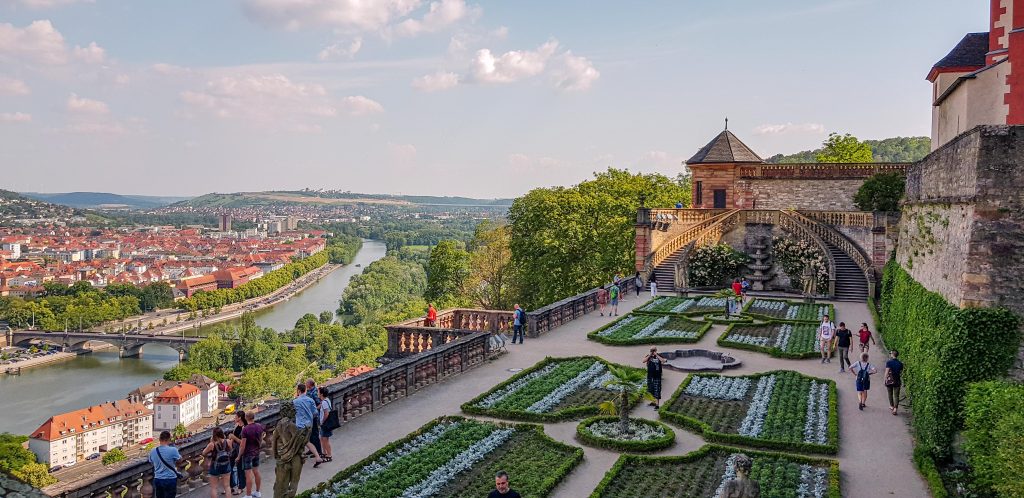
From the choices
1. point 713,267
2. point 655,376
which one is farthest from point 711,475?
point 713,267

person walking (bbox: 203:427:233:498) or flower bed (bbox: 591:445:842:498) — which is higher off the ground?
person walking (bbox: 203:427:233:498)

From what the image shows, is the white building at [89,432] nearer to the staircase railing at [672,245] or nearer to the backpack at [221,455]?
the staircase railing at [672,245]

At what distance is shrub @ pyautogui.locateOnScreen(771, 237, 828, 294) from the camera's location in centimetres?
4081

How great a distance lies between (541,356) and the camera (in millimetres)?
24328

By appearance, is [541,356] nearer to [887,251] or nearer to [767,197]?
[887,251]

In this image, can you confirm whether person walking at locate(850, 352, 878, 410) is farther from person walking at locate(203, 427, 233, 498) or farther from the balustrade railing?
person walking at locate(203, 427, 233, 498)

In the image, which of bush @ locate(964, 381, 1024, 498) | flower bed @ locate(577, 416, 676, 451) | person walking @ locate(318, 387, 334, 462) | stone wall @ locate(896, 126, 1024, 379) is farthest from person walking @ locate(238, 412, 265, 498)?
stone wall @ locate(896, 126, 1024, 379)

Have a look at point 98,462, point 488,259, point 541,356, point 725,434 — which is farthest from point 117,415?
point 725,434

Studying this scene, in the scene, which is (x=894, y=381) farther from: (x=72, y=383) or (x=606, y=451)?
(x=72, y=383)

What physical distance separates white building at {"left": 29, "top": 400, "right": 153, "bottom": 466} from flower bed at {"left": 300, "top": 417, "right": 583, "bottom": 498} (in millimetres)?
73939

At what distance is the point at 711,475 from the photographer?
13734mm

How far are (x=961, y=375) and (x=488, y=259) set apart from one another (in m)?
50.2

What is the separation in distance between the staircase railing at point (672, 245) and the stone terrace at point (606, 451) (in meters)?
17.6

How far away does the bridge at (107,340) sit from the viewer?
423ft
